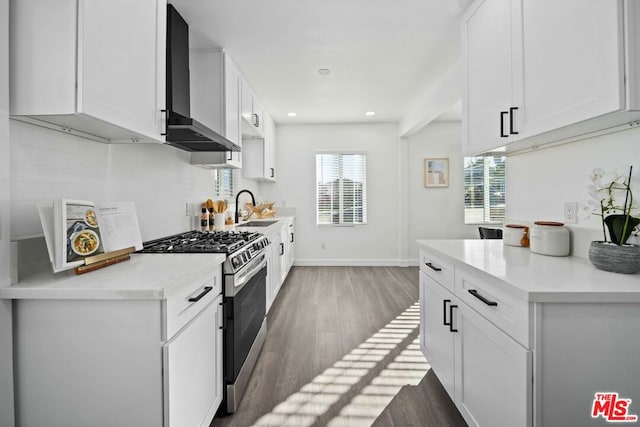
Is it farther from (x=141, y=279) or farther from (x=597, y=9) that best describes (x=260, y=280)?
(x=597, y=9)

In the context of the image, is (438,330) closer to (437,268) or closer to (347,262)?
(437,268)

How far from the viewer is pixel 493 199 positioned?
545cm

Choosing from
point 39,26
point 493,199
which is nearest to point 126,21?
point 39,26

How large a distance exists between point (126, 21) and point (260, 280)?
1.74 meters

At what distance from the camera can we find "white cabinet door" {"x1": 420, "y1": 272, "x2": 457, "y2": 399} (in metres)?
1.64

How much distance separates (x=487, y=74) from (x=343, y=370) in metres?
2.18

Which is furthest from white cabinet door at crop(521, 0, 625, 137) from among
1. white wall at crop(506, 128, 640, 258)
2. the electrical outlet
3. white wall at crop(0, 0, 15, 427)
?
white wall at crop(0, 0, 15, 427)

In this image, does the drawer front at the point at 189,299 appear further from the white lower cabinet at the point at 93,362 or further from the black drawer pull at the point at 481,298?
the black drawer pull at the point at 481,298

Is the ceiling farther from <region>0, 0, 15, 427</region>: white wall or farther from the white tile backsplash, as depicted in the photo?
<region>0, 0, 15, 427</region>: white wall

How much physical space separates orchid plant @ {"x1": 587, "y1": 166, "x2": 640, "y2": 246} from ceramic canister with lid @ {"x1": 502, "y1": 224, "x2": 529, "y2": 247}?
16.9 inches

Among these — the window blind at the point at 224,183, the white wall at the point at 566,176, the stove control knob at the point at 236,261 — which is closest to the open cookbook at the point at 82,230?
the stove control knob at the point at 236,261

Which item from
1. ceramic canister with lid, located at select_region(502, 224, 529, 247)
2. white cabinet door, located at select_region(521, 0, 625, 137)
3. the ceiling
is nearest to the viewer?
white cabinet door, located at select_region(521, 0, 625, 137)

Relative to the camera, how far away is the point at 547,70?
1415 mm

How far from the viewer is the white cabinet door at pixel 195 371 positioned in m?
1.11
